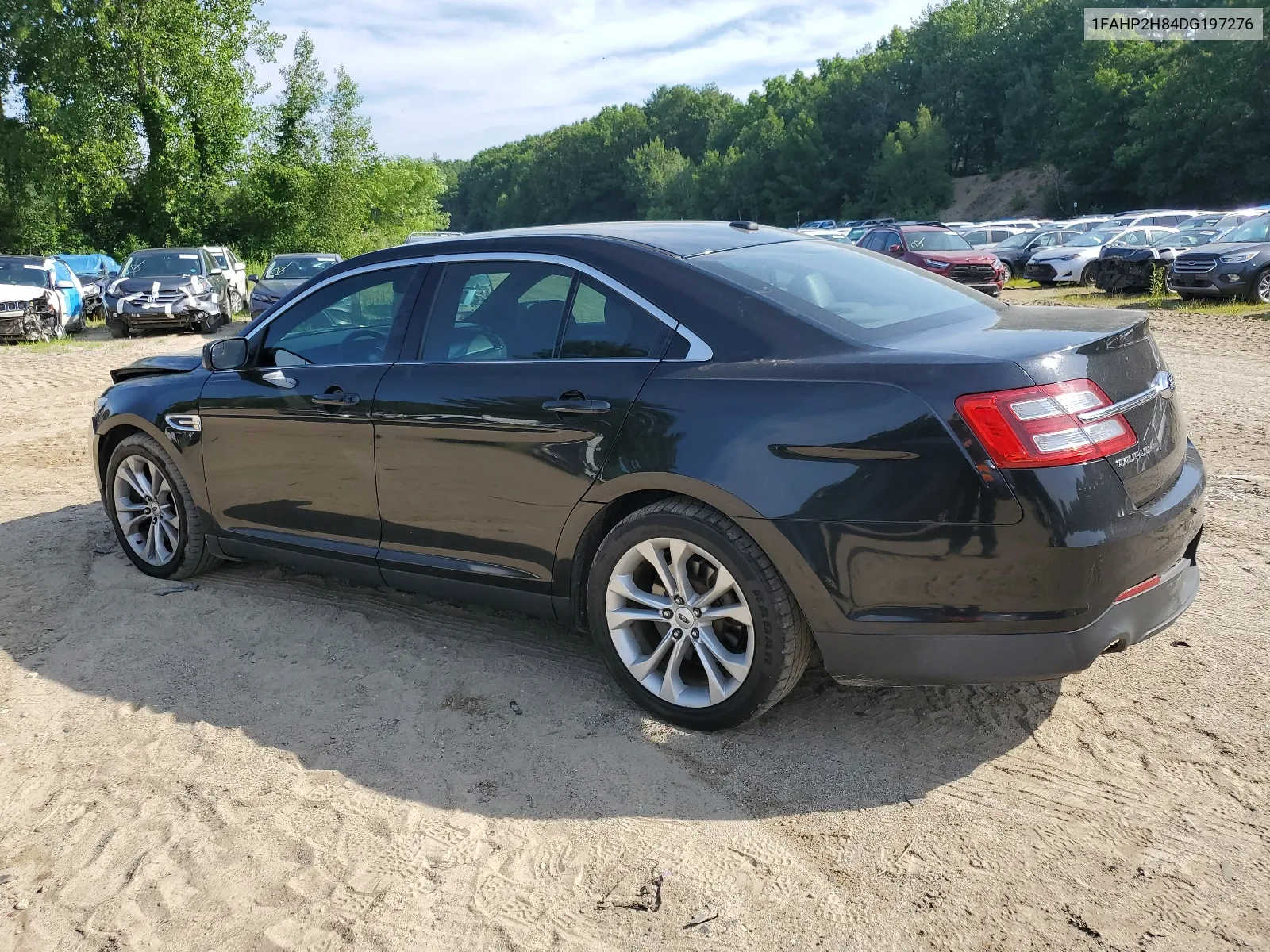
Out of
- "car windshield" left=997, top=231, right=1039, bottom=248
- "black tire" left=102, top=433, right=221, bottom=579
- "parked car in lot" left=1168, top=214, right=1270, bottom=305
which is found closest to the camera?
"black tire" left=102, top=433, right=221, bottom=579

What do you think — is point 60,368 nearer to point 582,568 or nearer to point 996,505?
point 582,568

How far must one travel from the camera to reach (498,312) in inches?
160

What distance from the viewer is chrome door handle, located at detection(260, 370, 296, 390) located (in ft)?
15.1

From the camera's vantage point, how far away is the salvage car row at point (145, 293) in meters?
18.3

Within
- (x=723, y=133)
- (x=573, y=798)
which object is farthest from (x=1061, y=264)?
(x=723, y=133)

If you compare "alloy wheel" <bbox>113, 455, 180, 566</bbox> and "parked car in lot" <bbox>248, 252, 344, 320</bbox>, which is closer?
"alloy wheel" <bbox>113, 455, 180, 566</bbox>

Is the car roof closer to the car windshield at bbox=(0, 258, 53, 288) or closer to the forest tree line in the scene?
the car windshield at bbox=(0, 258, 53, 288)

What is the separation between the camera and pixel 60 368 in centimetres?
1480

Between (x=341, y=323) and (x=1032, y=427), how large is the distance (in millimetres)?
2943

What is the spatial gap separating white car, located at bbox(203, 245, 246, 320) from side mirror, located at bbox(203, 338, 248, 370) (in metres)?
19.1

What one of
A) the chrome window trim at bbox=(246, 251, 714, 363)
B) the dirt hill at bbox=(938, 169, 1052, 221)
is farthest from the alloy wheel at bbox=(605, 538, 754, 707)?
the dirt hill at bbox=(938, 169, 1052, 221)

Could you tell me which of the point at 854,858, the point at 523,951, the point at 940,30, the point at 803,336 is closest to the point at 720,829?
the point at 854,858

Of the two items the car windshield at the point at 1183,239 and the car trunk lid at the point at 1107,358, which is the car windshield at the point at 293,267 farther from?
the car trunk lid at the point at 1107,358

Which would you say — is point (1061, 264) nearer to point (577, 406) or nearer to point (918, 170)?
point (577, 406)
